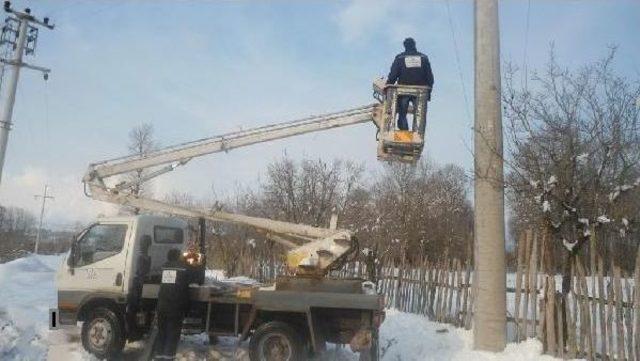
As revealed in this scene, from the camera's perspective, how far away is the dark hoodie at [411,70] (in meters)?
9.01

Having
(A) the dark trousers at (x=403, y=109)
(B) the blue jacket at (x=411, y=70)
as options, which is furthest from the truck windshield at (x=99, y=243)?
(B) the blue jacket at (x=411, y=70)

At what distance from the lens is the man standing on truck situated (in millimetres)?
9391

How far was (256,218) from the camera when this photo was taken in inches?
392

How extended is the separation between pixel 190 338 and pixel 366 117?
5.69 metres

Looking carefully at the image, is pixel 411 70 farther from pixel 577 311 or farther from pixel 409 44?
pixel 577 311

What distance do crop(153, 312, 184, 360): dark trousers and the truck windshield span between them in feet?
5.93

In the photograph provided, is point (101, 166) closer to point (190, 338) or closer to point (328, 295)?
point (190, 338)

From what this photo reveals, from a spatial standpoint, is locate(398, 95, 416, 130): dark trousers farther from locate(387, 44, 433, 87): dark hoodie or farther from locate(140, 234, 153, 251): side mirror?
locate(140, 234, 153, 251): side mirror

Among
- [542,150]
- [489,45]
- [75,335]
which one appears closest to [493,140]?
[542,150]

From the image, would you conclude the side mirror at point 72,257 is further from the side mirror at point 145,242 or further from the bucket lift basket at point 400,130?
the bucket lift basket at point 400,130

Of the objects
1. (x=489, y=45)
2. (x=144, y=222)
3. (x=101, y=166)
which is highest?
(x=489, y=45)

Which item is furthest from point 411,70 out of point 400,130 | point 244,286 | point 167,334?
point 167,334

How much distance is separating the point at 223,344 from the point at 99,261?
9.29 ft

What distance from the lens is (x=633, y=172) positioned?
33.8ft
